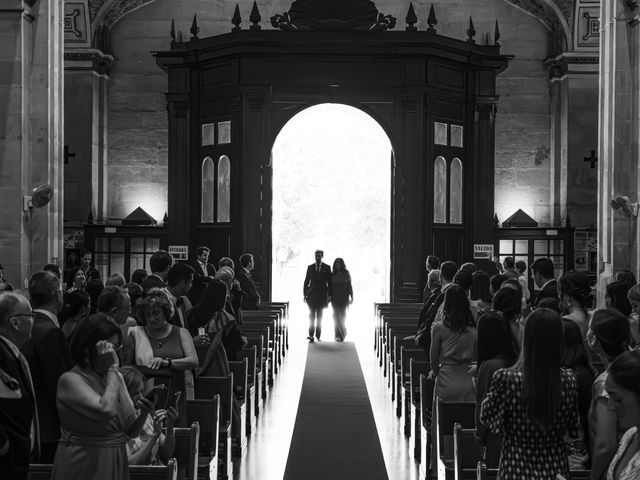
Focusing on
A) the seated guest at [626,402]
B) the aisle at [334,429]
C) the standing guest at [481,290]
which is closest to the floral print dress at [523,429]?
the seated guest at [626,402]

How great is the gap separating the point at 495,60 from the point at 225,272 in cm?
1233

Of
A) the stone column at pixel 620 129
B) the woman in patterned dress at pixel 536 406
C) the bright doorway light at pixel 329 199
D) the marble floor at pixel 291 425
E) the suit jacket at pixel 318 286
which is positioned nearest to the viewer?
the woman in patterned dress at pixel 536 406

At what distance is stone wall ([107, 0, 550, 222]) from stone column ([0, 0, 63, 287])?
9.90 metres

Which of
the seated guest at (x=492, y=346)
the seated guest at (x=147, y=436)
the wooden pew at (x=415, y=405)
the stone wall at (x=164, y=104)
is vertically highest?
the stone wall at (x=164, y=104)

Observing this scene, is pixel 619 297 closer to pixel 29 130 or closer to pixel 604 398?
pixel 604 398

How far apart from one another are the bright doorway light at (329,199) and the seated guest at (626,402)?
3645cm

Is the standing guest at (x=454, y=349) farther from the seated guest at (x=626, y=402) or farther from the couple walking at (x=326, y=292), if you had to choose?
the couple walking at (x=326, y=292)

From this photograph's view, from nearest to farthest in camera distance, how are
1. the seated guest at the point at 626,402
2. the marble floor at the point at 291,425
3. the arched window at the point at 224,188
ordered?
the seated guest at the point at 626,402 < the marble floor at the point at 291,425 < the arched window at the point at 224,188

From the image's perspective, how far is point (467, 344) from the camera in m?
7.64

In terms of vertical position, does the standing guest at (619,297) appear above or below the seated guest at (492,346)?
above

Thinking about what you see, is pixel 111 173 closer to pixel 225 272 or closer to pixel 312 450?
pixel 225 272

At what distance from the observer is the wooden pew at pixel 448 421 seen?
7039mm

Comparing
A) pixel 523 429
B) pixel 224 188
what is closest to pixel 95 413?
pixel 523 429

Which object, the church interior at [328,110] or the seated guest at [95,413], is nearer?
the seated guest at [95,413]
